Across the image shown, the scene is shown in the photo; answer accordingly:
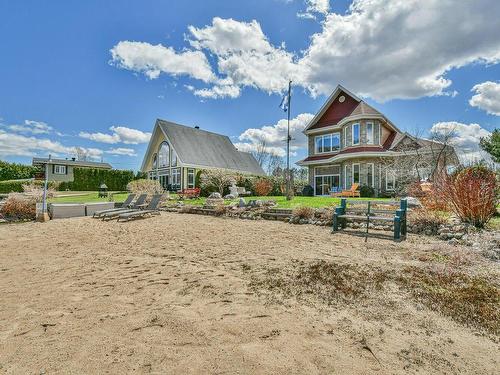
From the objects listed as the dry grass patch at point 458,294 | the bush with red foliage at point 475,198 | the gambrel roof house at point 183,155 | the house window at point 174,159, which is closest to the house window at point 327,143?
the gambrel roof house at point 183,155

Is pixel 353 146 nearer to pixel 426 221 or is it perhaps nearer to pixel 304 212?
pixel 304 212

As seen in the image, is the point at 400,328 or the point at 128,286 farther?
the point at 128,286

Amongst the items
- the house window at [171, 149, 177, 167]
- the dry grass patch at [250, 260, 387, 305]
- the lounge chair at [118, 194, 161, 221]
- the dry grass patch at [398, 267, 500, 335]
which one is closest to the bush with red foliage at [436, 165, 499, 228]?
the dry grass patch at [398, 267, 500, 335]

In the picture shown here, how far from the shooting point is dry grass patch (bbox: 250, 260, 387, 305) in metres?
3.73

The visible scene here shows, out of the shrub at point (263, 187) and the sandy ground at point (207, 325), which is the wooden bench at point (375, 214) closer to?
the sandy ground at point (207, 325)

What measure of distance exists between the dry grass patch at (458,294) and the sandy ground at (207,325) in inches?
8.5

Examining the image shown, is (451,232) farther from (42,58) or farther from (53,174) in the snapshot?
(53,174)

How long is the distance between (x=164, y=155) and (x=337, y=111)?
19142 millimetres

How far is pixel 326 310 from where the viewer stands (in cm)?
328

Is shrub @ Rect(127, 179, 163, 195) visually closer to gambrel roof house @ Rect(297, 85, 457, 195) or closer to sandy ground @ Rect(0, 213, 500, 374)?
gambrel roof house @ Rect(297, 85, 457, 195)

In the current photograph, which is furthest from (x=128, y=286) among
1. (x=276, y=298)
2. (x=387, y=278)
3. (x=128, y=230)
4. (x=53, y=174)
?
(x=53, y=174)

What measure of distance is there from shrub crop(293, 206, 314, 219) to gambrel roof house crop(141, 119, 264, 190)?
1949cm

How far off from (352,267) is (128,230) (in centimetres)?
791

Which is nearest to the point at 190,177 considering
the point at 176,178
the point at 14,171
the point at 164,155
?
the point at 176,178
